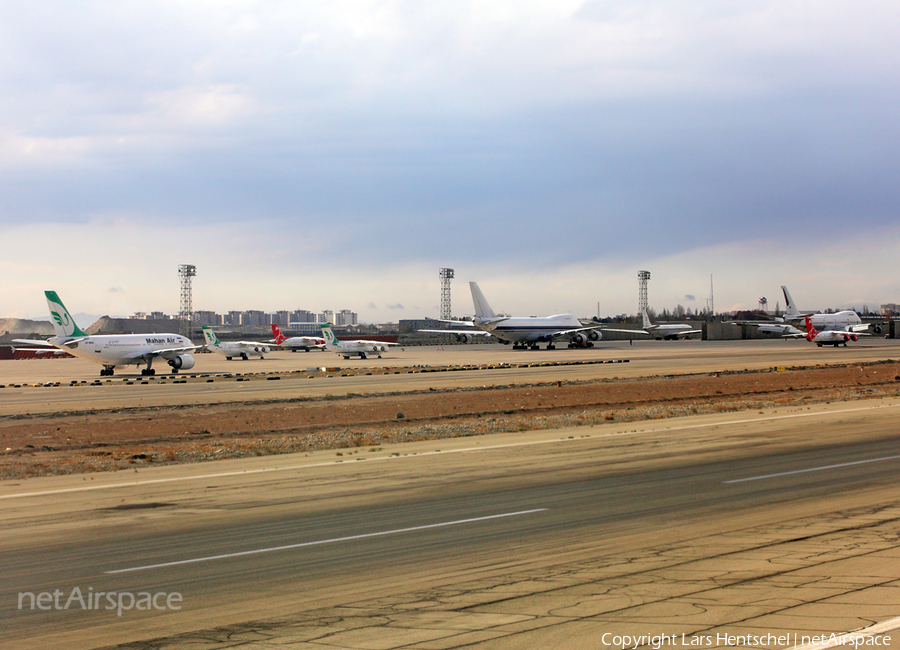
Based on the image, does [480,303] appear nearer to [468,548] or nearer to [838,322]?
[838,322]

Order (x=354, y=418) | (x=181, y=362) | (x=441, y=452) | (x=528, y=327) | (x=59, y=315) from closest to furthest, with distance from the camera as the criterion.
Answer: (x=441, y=452) < (x=354, y=418) < (x=59, y=315) < (x=181, y=362) < (x=528, y=327)

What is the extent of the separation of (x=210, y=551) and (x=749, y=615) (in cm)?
635

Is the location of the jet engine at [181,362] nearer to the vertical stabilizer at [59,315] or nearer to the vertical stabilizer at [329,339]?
the vertical stabilizer at [59,315]

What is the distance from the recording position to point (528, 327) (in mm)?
100125

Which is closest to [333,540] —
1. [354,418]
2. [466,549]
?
[466,549]

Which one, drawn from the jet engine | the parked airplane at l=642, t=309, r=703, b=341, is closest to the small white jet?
the parked airplane at l=642, t=309, r=703, b=341

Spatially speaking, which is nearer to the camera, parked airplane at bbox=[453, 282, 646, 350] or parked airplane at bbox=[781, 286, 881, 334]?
parked airplane at bbox=[453, 282, 646, 350]

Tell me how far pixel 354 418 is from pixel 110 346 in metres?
38.9

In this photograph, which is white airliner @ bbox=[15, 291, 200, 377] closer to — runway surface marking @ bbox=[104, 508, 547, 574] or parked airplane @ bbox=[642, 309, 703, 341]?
runway surface marking @ bbox=[104, 508, 547, 574]

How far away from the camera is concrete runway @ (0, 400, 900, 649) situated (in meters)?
6.67

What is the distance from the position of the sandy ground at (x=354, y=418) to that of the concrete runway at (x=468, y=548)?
319 cm

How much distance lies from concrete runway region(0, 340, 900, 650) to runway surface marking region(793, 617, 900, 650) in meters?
0.07

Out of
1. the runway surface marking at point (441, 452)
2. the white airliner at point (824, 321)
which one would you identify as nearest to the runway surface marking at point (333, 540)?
the runway surface marking at point (441, 452)

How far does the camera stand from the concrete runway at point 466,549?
Result: 6672mm
